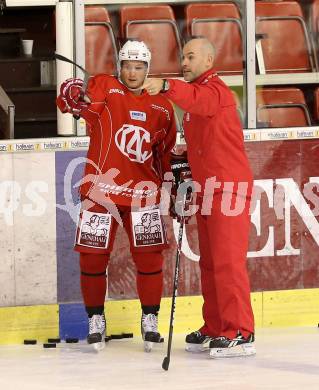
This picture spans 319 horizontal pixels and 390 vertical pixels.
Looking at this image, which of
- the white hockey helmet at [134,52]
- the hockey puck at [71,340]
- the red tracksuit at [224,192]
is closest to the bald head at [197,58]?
the red tracksuit at [224,192]

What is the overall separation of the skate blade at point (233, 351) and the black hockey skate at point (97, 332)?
0.54 metres

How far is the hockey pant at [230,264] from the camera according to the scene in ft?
23.7

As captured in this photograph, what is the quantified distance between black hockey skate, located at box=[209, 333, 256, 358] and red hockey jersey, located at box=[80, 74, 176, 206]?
791 millimetres

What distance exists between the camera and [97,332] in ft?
24.5

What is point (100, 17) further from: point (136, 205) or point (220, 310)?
point (220, 310)

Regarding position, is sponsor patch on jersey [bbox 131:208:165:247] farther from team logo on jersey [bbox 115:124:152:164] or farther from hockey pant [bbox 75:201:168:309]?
team logo on jersey [bbox 115:124:152:164]

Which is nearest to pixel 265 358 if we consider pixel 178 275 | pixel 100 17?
pixel 178 275

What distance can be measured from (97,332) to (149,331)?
0.82ft

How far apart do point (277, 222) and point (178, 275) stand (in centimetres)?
63

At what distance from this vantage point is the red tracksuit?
718 cm

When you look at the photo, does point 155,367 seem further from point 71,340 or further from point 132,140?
point 132,140

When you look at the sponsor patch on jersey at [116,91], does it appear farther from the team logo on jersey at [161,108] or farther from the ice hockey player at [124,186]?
the team logo on jersey at [161,108]

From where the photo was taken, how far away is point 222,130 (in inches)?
283

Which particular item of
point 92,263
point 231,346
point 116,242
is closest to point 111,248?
point 92,263
